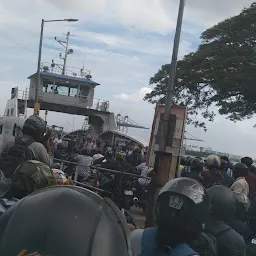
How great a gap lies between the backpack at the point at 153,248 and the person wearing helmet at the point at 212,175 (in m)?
5.67

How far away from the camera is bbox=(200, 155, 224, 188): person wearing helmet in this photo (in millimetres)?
8281

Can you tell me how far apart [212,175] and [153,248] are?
240 inches

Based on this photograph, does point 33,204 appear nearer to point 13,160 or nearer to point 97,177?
point 13,160

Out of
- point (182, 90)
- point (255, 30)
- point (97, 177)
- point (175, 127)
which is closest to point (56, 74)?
point (182, 90)

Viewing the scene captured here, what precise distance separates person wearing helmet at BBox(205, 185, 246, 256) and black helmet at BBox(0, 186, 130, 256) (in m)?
1.61

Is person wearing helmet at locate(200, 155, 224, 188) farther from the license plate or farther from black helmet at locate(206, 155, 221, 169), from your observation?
the license plate

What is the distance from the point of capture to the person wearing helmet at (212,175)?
8281 millimetres

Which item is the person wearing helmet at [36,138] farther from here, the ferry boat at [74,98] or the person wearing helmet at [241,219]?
the ferry boat at [74,98]

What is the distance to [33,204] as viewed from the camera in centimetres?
179

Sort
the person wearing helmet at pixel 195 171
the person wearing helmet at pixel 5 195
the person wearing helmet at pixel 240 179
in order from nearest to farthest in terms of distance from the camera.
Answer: the person wearing helmet at pixel 5 195
the person wearing helmet at pixel 240 179
the person wearing helmet at pixel 195 171

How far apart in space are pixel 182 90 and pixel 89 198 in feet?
69.7

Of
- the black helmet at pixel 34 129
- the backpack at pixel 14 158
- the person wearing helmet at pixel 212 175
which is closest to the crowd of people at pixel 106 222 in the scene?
the backpack at pixel 14 158

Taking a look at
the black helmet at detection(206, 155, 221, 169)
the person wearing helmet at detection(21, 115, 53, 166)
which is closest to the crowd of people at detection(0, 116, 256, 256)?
the person wearing helmet at detection(21, 115, 53, 166)

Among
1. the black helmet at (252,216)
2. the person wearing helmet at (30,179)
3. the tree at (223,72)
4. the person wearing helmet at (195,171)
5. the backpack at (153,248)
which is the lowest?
the person wearing helmet at (195,171)
